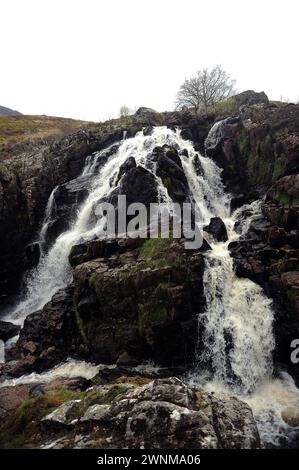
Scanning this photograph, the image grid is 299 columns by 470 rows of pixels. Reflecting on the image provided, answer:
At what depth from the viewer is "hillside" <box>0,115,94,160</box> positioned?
204 feet

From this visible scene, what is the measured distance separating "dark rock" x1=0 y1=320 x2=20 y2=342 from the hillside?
33713mm

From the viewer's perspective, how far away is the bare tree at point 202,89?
59969 millimetres

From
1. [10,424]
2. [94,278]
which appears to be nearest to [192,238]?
[94,278]

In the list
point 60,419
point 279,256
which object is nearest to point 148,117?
point 279,256

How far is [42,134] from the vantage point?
6675cm

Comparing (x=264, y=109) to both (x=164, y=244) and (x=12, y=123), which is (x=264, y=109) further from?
(x=12, y=123)

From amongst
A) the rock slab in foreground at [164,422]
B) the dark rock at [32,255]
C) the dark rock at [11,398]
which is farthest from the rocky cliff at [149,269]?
the dark rock at [11,398]

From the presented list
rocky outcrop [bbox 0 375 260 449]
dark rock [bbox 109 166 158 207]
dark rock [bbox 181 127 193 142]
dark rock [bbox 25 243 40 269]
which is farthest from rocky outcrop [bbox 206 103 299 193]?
rocky outcrop [bbox 0 375 260 449]

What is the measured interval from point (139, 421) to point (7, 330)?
19.4m

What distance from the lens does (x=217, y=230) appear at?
26.2 meters

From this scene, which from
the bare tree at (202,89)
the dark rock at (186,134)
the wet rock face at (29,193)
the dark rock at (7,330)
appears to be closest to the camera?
the dark rock at (7,330)

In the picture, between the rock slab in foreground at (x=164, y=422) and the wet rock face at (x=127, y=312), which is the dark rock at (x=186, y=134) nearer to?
the wet rock face at (x=127, y=312)

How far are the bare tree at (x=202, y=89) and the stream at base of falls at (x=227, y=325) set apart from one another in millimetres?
32429
